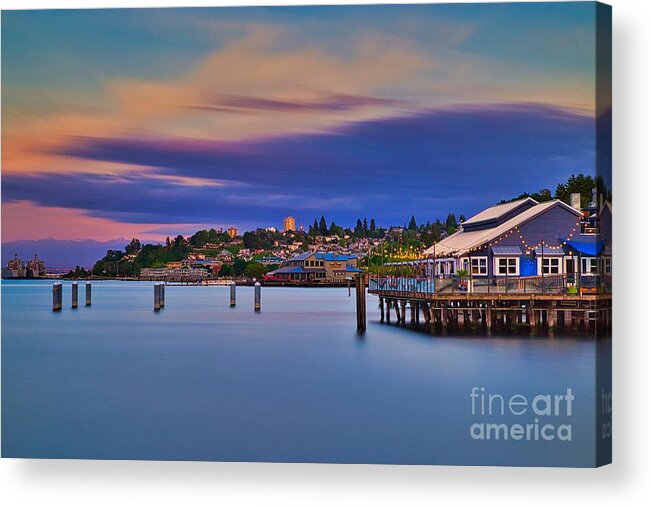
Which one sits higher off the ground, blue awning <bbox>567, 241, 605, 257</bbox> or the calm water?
blue awning <bbox>567, 241, 605, 257</bbox>

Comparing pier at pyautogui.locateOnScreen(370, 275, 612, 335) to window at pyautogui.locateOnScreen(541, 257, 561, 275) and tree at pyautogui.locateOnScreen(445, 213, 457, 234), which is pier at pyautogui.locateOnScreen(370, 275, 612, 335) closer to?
window at pyautogui.locateOnScreen(541, 257, 561, 275)

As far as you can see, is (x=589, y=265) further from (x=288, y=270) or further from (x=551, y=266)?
(x=288, y=270)

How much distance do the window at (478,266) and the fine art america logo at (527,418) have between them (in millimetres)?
7559

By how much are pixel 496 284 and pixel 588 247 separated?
22.7ft

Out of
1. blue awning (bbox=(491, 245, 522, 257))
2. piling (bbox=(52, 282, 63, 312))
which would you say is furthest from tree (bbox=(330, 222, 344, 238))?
piling (bbox=(52, 282, 63, 312))

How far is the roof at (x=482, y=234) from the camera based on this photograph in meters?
15.6

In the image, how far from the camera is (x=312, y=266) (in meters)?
18.5

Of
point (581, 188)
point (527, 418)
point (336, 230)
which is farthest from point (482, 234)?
point (527, 418)

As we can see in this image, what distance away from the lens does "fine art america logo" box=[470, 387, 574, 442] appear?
12.0m

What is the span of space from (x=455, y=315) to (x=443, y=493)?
9.49 metres

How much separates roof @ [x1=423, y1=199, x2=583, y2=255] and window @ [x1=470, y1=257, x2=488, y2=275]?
880 mm

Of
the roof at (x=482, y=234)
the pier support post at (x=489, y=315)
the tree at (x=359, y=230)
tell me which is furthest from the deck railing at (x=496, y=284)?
the tree at (x=359, y=230)

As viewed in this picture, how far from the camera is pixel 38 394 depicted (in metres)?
12.8

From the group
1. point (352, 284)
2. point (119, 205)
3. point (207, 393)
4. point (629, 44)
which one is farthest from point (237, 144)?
point (352, 284)
